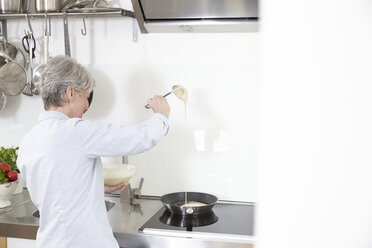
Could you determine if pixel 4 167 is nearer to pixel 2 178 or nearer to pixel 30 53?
pixel 2 178

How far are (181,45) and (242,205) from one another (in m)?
0.79

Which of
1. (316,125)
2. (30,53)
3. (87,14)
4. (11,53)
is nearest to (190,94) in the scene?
(87,14)

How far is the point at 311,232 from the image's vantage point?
289 mm

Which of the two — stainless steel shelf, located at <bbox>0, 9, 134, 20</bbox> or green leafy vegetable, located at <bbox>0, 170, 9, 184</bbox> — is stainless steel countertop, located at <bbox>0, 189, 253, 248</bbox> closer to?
green leafy vegetable, located at <bbox>0, 170, 9, 184</bbox>

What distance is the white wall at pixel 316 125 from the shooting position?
27 cm

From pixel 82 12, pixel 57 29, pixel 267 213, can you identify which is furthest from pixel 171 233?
pixel 267 213

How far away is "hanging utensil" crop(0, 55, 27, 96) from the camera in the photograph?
209 cm

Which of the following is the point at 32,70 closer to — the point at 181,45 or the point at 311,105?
the point at 181,45

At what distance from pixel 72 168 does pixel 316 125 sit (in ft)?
4.01

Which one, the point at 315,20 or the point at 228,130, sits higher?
the point at 315,20

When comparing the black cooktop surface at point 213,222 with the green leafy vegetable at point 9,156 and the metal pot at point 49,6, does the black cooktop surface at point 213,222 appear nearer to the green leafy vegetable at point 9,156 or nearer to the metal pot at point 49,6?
the green leafy vegetable at point 9,156

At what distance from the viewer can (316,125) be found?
282mm

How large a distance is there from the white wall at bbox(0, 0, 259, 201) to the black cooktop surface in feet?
0.55

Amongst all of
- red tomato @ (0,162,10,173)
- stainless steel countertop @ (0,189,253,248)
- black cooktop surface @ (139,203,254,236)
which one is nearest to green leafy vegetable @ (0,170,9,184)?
red tomato @ (0,162,10,173)
